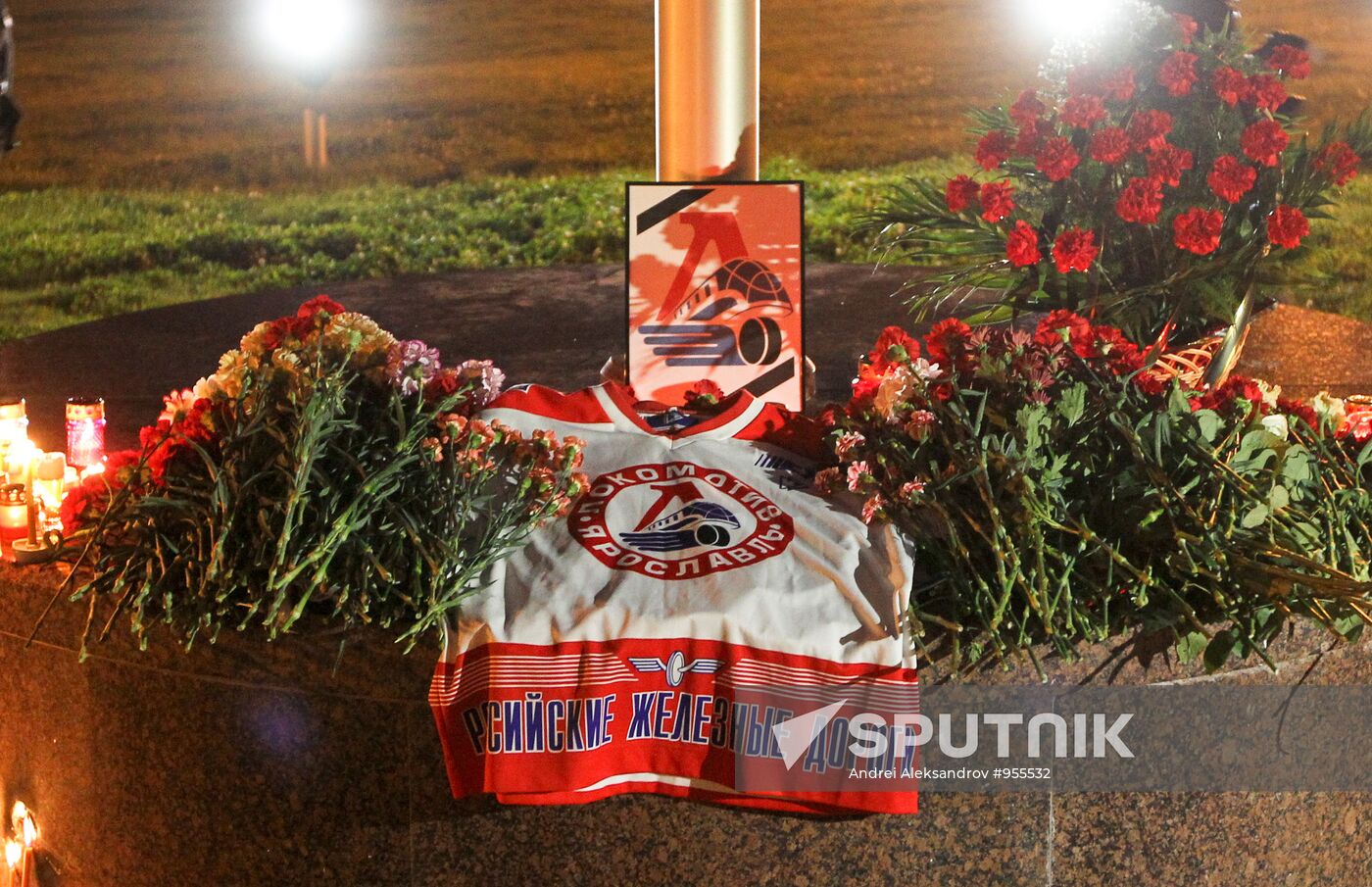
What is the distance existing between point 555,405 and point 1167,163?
129 cm

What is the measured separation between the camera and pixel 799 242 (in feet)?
9.06

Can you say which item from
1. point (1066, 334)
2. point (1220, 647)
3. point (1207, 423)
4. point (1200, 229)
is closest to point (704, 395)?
point (1066, 334)

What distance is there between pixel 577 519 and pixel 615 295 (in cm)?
401

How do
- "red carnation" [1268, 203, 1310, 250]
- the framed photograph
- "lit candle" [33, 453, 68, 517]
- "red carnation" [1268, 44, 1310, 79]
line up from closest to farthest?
"lit candle" [33, 453, 68, 517] → "red carnation" [1268, 203, 1310, 250] → the framed photograph → "red carnation" [1268, 44, 1310, 79]

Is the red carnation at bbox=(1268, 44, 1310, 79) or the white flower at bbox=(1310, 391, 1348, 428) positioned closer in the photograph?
the white flower at bbox=(1310, 391, 1348, 428)

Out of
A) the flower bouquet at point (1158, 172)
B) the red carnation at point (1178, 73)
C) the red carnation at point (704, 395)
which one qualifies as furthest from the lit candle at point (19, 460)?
the red carnation at point (1178, 73)

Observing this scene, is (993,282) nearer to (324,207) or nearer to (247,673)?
(247,673)

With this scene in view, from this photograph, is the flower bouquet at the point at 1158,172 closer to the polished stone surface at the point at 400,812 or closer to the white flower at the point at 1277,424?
the white flower at the point at 1277,424

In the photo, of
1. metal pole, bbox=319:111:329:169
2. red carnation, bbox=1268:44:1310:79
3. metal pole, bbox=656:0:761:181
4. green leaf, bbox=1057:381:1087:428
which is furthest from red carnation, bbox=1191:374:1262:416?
metal pole, bbox=319:111:329:169

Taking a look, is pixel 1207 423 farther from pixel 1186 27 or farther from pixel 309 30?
pixel 309 30

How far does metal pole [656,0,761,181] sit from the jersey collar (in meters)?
0.90

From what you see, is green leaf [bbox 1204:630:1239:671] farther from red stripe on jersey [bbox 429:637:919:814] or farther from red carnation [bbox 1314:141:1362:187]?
red carnation [bbox 1314:141:1362:187]

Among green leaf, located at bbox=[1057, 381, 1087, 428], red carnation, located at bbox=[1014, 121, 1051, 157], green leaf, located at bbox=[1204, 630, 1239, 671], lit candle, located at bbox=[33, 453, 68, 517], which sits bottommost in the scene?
green leaf, located at bbox=[1204, 630, 1239, 671]

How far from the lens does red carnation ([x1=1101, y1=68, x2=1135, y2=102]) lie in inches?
109
